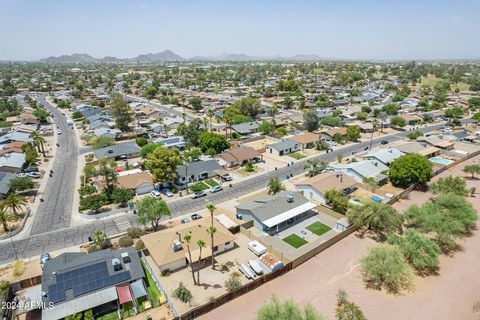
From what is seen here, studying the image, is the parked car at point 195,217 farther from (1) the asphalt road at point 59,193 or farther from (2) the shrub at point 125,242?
(1) the asphalt road at point 59,193

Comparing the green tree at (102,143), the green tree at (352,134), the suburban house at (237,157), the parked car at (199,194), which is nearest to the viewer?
the parked car at (199,194)

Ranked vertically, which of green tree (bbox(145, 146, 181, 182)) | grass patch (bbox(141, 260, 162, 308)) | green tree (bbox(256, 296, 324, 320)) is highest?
green tree (bbox(145, 146, 181, 182))

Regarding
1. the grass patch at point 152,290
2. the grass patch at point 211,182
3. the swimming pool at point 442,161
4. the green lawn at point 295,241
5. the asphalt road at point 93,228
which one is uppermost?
the swimming pool at point 442,161

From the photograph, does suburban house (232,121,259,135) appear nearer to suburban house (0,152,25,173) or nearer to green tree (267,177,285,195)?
green tree (267,177,285,195)

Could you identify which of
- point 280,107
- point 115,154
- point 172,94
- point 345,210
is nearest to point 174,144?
point 115,154

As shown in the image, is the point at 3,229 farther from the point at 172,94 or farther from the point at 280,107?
the point at 172,94

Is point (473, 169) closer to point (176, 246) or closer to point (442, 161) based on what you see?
point (442, 161)

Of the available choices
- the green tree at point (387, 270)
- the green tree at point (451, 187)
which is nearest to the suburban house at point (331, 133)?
the green tree at point (451, 187)

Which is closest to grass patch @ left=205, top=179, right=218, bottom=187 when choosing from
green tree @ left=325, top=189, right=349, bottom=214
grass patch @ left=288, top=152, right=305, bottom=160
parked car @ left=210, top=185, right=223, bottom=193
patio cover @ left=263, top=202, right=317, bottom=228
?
parked car @ left=210, top=185, right=223, bottom=193
